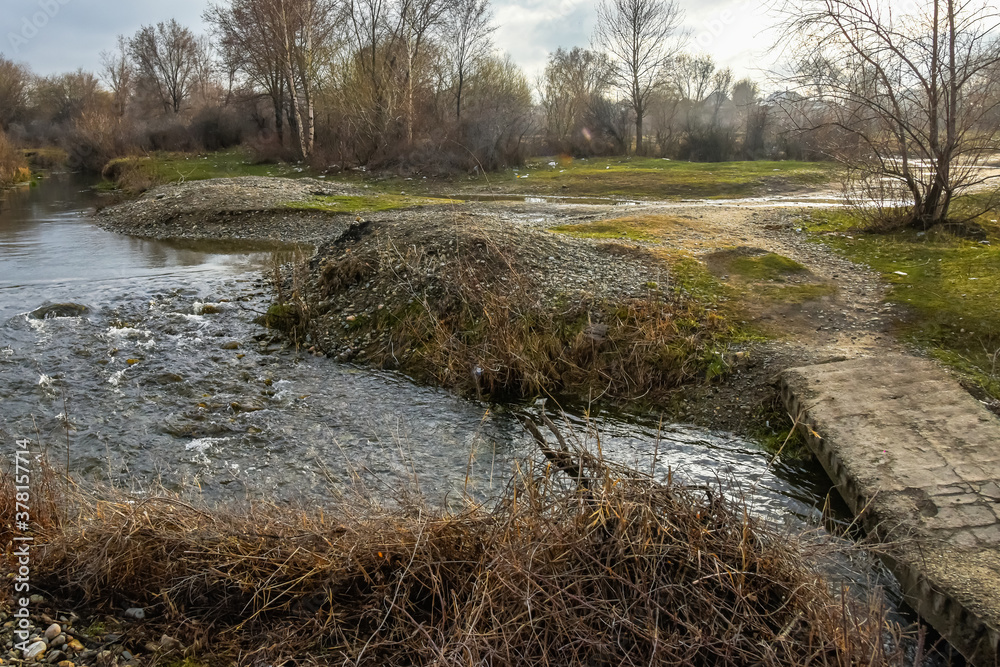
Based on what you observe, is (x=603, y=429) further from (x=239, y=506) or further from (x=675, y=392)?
(x=239, y=506)

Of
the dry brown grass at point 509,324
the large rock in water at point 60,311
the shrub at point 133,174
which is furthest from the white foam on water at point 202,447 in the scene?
the shrub at point 133,174

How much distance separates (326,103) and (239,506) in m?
35.9

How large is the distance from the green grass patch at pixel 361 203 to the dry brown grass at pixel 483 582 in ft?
51.0

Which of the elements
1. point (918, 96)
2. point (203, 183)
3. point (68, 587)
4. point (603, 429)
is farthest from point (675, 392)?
point (203, 183)

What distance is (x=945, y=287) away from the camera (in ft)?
31.1

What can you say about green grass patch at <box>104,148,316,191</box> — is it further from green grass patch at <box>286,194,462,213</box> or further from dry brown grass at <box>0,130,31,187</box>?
green grass patch at <box>286,194,462,213</box>

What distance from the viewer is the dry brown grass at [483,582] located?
3326 millimetres

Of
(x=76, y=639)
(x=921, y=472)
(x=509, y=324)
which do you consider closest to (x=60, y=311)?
(x=509, y=324)

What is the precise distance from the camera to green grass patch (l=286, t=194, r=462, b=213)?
1964cm

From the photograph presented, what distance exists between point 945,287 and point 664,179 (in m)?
20.2

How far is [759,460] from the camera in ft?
21.2

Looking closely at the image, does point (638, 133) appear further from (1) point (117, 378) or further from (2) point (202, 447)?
(2) point (202, 447)

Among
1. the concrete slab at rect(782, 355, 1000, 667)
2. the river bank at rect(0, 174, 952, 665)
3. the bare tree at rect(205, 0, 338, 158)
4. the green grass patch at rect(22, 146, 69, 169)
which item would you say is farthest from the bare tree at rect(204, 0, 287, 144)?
the concrete slab at rect(782, 355, 1000, 667)

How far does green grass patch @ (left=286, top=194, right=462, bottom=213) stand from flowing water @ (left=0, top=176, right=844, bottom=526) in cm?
871
